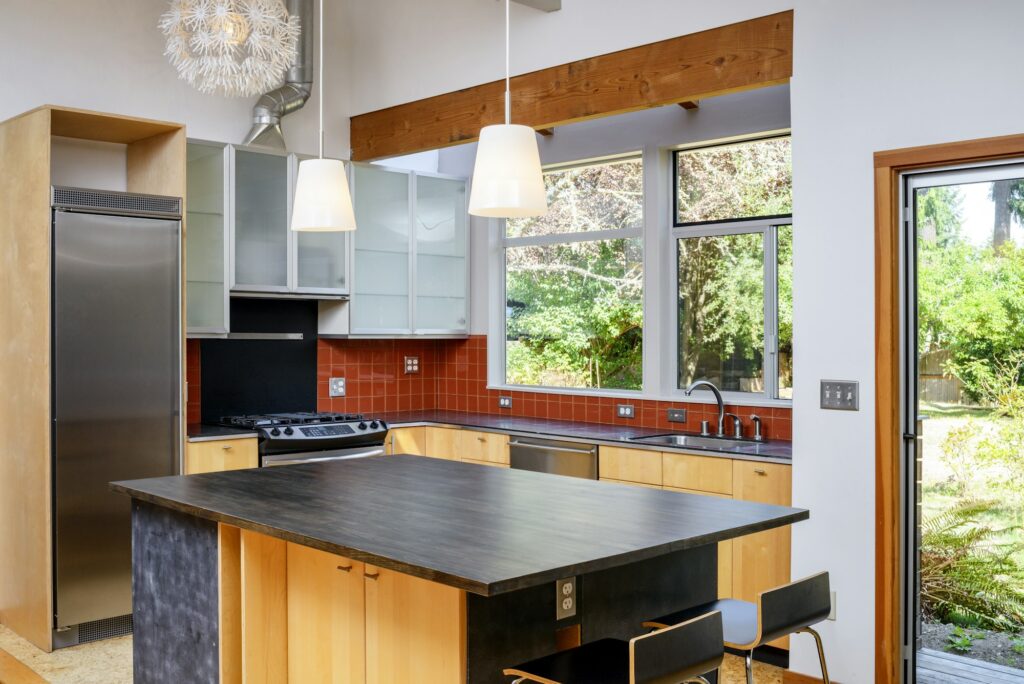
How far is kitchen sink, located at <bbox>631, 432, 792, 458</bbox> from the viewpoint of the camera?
4.28 metres

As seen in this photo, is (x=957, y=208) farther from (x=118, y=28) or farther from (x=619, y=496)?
(x=118, y=28)

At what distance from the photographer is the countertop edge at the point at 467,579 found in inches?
79.8

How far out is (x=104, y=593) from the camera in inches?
180

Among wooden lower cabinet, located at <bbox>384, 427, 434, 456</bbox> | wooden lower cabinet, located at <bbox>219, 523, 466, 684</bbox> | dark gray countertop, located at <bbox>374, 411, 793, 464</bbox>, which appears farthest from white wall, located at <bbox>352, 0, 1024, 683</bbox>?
wooden lower cabinet, located at <bbox>384, 427, 434, 456</bbox>

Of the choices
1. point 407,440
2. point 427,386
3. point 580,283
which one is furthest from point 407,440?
point 580,283

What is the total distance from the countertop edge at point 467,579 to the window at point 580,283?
10.00ft

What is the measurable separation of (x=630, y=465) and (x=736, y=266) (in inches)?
50.9

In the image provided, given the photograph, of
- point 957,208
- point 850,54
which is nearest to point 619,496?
point 957,208

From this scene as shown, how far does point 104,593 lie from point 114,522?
13.4 inches

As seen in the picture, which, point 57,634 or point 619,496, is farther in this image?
point 57,634

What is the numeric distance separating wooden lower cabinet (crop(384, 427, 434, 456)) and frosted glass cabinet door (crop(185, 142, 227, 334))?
1.18 m

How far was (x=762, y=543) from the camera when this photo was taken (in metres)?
4.19

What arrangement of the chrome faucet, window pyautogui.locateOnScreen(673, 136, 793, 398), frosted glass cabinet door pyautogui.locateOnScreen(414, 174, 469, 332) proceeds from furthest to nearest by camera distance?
1. frosted glass cabinet door pyautogui.locateOnScreen(414, 174, 469, 332)
2. window pyautogui.locateOnScreen(673, 136, 793, 398)
3. the chrome faucet

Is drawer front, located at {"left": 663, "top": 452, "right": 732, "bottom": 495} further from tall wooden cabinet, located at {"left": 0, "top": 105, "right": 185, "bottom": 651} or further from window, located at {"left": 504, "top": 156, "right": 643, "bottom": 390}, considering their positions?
tall wooden cabinet, located at {"left": 0, "top": 105, "right": 185, "bottom": 651}
